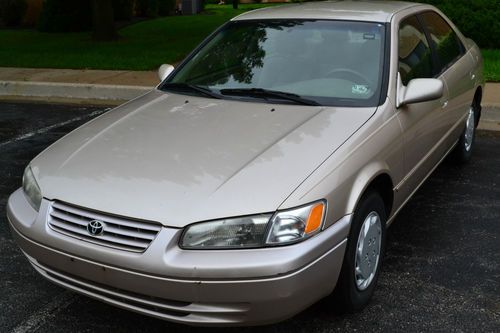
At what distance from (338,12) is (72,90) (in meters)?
6.11

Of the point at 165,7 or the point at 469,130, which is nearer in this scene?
the point at 469,130

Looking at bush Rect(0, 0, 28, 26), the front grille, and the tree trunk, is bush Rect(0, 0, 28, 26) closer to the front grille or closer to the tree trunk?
the tree trunk

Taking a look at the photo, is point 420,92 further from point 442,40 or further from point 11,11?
point 11,11

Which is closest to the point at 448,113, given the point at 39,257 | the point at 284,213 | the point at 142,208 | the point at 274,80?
the point at 274,80

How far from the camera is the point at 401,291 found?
3.57 meters

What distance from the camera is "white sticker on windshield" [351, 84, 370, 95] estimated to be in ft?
12.4

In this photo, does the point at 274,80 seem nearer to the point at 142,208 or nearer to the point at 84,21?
the point at 142,208

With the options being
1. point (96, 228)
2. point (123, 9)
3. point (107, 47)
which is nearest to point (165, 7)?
point (123, 9)

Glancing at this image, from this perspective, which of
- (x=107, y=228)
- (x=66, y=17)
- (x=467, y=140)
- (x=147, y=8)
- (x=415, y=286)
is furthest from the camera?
(x=147, y=8)

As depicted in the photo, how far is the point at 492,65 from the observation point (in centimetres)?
941

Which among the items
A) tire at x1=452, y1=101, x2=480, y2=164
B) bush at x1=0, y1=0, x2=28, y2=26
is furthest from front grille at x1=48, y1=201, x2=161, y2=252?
bush at x1=0, y1=0, x2=28, y2=26

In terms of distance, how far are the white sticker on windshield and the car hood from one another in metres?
0.22

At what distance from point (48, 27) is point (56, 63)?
22.8ft

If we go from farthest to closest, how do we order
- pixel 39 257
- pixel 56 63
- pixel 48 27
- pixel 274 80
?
pixel 48 27 → pixel 56 63 → pixel 274 80 → pixel 39 257
